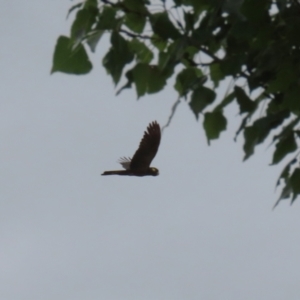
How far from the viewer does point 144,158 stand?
1089 cm

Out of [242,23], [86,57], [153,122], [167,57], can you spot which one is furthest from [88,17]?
[153,122]

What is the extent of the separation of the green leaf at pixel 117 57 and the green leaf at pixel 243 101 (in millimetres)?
423

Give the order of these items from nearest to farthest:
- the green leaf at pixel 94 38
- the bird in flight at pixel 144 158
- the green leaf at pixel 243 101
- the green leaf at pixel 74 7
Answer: the green leaf at pixel 94 38, the green leaf at pixel 74 7, the green leaf at pixel 243 101, the bird in flight at pixel 144 158

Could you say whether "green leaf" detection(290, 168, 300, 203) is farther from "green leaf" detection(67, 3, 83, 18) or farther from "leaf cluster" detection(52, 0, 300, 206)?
"green leaf" detection(67, 3, 83, 18)

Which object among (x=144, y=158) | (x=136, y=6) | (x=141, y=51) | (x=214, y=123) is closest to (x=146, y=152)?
(x=144, y=158)

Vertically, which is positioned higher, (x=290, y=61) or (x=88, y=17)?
(x=88, y=17)

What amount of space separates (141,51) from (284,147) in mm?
622

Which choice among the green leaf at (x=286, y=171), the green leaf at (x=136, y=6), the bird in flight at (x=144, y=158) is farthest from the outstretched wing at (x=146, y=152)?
the green leaf at (x=136, y=6)

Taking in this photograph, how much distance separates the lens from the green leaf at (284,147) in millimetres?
2758

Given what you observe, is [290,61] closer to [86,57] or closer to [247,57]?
[247,57]

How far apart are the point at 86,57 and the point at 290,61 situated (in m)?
0.71

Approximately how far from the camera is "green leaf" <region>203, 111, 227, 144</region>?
293cm

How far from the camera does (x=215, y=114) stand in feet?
9.61

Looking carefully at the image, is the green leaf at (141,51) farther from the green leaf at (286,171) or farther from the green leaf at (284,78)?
the green leaf at (286,171)
